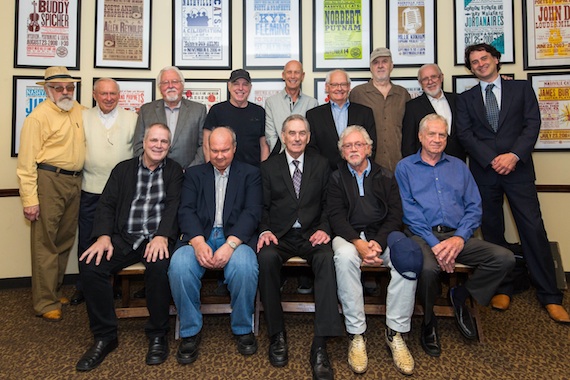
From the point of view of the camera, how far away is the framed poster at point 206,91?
3859 millimetres

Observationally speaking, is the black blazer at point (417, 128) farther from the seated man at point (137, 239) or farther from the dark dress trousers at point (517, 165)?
the seated man at point (137, 239)

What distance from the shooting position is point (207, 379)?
6.91 ft

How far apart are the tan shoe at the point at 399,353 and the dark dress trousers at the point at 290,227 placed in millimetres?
412

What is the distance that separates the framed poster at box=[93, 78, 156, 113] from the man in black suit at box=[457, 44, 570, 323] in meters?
2.93

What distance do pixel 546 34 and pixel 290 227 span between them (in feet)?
11.0

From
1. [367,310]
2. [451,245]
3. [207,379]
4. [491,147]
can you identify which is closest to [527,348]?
[451,245]

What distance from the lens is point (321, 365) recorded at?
2.11m

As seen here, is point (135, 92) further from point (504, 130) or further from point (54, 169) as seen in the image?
point (504, 130)

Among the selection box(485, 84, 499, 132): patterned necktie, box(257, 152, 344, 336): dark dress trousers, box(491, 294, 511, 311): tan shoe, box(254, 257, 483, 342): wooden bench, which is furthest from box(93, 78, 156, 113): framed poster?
box(491, 294, 511, 311): tan shoe

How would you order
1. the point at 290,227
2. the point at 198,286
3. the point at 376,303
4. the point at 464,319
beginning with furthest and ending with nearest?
the point at 376,303, the point at 290,227, the point at 464,319, the point at 198,286

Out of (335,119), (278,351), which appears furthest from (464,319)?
(335,119)

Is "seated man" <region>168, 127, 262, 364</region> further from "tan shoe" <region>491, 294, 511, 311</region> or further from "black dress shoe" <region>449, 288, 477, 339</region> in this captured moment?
"tan shoe" <region>491, 294, 511, 311</region>

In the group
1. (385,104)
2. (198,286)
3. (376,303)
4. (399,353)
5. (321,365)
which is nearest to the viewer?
(321,365)

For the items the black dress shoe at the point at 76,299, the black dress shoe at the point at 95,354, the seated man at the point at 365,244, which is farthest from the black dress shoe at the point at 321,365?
the black dress shoe at the point at 76,299
